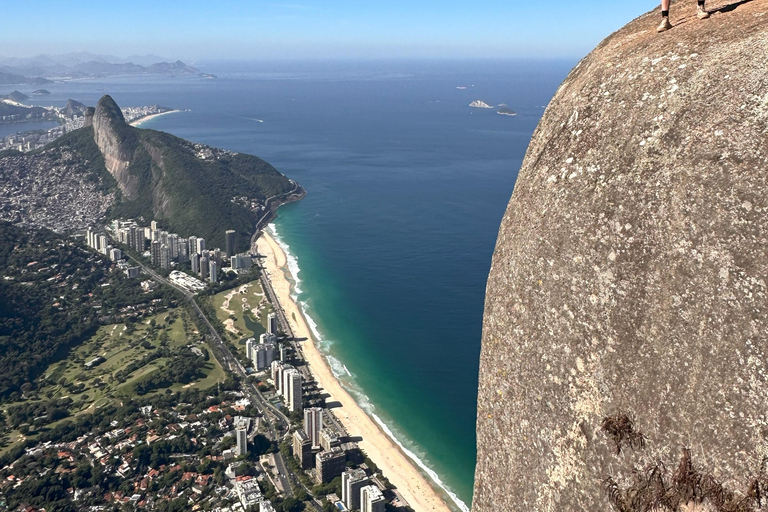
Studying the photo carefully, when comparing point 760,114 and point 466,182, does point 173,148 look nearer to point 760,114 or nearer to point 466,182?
point 466,182

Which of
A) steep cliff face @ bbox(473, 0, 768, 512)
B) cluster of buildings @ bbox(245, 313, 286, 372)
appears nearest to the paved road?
cluster of buildings @ bbox(245, 313, 286, 372)

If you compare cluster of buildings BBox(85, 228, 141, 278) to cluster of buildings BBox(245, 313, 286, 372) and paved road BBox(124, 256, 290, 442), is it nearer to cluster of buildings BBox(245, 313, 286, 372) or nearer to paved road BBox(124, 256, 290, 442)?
paved road BBox(124, 256, 290, 442)

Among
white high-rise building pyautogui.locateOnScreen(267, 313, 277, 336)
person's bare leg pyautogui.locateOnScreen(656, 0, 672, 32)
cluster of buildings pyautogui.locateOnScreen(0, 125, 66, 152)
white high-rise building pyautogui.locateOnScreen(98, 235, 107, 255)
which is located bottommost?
white high-rise building pyautogui.locateOnScreen(267, 313, 277, 336)

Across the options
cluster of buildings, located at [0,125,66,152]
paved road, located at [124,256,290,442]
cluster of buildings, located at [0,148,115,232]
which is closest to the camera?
paved road, located at [124,256,290,442]

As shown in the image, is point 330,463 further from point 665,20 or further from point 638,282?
point 665,20

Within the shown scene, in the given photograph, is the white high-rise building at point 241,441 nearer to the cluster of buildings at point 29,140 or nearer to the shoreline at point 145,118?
the cluster of buildings at point 29,140

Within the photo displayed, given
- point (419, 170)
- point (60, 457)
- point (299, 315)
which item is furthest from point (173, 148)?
point (60, 457)

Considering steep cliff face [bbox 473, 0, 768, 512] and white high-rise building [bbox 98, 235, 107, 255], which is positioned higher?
steep cliff face [bbox 473, 0, 768, 512]

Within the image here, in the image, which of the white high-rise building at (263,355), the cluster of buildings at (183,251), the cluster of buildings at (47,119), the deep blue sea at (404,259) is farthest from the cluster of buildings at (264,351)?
the cluster of buildings at (47,119)
